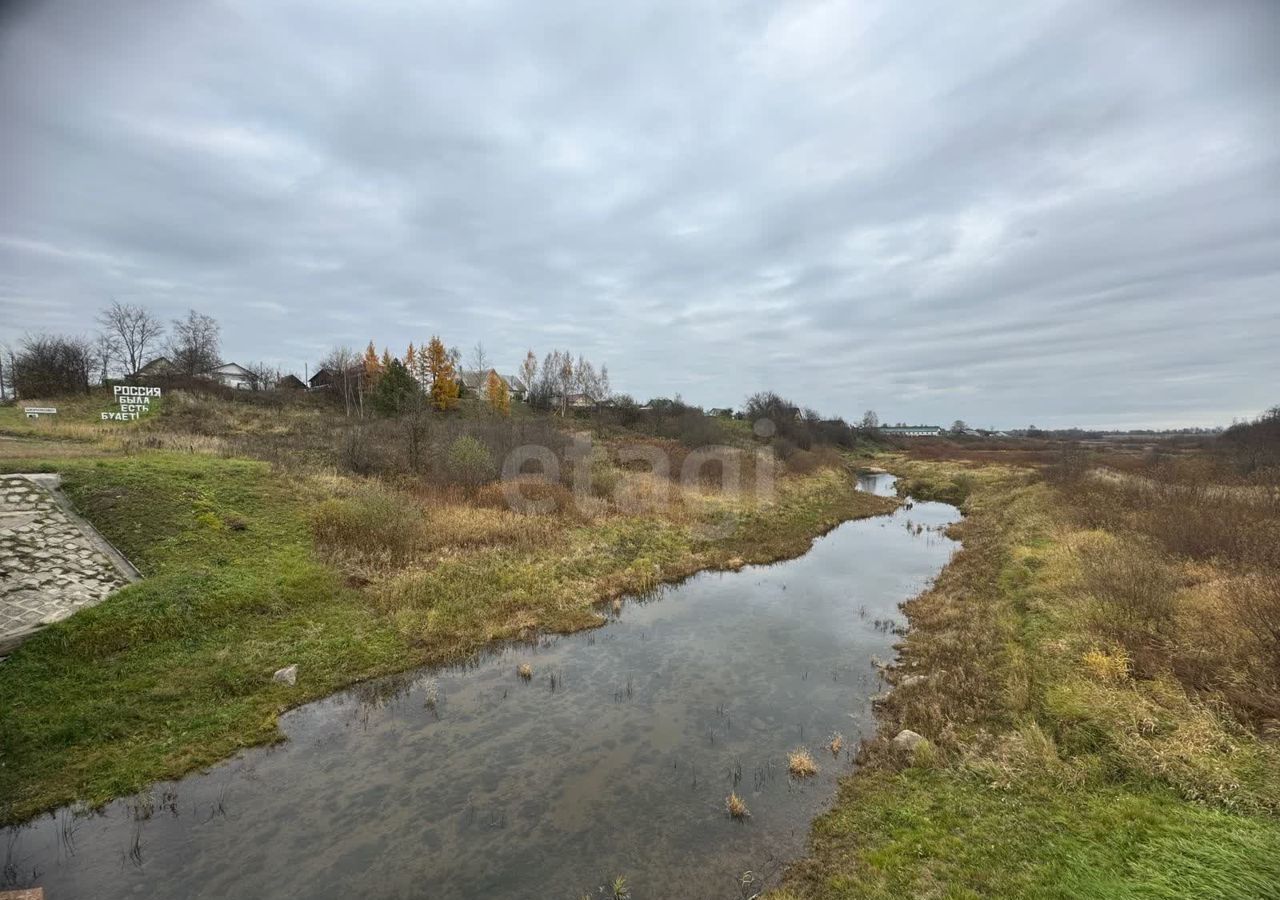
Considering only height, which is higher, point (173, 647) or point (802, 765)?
point (173, 647)

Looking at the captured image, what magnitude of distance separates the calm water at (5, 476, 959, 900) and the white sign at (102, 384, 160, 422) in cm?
3583

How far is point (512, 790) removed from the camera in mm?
8727

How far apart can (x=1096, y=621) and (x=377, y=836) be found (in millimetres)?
15010

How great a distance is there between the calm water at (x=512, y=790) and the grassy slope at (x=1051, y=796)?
3.30ft

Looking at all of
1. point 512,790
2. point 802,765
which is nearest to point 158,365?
point 512,790

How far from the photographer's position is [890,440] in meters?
102

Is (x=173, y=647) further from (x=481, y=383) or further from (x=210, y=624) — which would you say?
(x=481, y=383)

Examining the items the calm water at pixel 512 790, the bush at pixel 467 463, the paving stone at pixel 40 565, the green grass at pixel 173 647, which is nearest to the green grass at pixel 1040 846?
the calm water at pixel 512 790

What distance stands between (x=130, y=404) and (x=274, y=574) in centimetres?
3119

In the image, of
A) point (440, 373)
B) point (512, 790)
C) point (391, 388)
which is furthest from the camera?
point (440, 373)

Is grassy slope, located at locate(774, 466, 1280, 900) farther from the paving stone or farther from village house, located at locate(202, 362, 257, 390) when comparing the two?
village house, located at locate(202, 362, 257, 390)

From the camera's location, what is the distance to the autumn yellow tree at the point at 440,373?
67.8 meters

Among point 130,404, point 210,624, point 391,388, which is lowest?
point 210,624

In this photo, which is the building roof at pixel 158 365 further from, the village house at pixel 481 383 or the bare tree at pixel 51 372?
the village house at pixel 481 383
